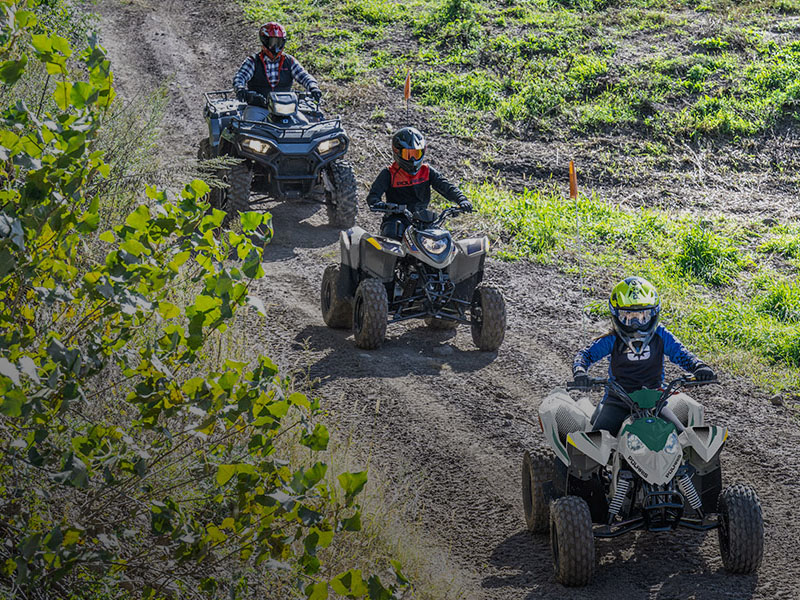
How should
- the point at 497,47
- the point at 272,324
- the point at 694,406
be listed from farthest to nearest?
the point at 497,47, the point at 272,324, the point at 694,406

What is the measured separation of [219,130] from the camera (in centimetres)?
1234

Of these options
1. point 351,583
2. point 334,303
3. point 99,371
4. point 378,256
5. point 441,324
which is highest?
point 99,371

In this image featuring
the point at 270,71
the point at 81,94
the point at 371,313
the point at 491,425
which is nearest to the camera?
the point at 81,94

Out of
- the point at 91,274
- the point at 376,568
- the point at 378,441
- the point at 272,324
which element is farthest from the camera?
the point at 272,324

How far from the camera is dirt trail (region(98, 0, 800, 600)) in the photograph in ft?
19.1

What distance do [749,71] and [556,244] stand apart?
7476 millimetres

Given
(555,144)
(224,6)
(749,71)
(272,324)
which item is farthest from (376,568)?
(224,6)

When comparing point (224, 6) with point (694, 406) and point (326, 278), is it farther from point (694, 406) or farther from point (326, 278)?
point (694, 406)

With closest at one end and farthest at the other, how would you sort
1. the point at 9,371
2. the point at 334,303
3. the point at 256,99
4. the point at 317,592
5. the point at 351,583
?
1. the point at 9,371
2. the point at 351,583
3. the point at 317,592
4. the point at 334,303
5. the point at 256,99

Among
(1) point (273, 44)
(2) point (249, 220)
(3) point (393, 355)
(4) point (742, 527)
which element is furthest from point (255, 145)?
(2) point (249, 220)

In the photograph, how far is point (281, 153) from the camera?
11992 millimetres

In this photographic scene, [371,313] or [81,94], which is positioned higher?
[81,94]

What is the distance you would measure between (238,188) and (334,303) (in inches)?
125

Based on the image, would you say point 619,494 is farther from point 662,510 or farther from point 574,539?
point 574,539
